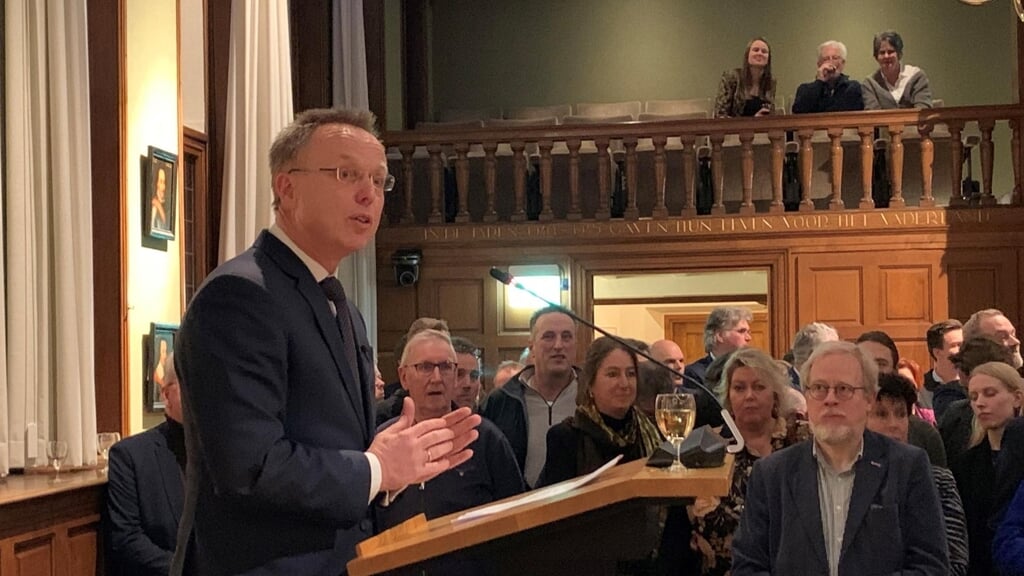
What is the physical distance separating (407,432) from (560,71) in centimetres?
1045

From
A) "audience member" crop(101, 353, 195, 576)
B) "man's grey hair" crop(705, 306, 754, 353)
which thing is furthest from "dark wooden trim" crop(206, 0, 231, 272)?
"audience member" crop(101, 353, 195, 576)

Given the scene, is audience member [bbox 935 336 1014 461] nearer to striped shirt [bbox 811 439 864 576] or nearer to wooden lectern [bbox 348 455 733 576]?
striped shirt [bbox 811 439 864 576]

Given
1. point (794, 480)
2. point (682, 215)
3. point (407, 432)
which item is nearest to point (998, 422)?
point (794, 480)

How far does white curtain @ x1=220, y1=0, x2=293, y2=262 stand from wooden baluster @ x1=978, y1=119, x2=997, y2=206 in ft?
14.5

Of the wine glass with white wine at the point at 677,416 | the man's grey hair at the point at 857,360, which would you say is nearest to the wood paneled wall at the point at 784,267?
the man's grey hair at the point at 857,360

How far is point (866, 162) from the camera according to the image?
8.20 metres

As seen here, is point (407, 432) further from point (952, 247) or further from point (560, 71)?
point (560, 71)

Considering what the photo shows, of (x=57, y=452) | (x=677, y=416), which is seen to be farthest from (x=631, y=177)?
(x=677, y=416)

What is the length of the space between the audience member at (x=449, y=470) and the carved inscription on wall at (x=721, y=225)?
15.6ft

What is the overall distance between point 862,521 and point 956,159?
560 centimetres

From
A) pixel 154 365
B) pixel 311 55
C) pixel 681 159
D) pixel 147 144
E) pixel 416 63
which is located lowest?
pixel 154 365

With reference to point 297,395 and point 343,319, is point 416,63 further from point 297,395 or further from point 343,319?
point 297,395

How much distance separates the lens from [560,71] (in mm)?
12086

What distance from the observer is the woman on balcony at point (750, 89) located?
337 inches
